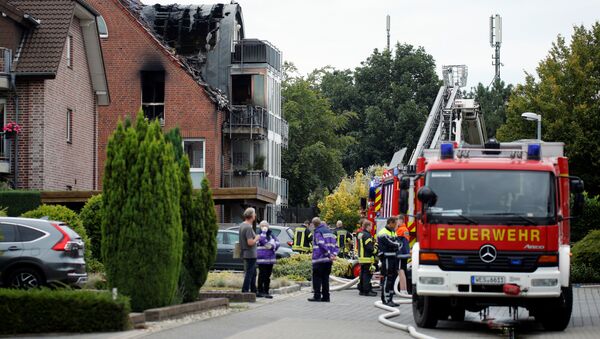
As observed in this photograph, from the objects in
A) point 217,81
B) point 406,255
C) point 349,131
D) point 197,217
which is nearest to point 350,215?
point 217,81

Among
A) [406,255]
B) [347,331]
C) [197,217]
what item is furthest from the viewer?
[406,255]

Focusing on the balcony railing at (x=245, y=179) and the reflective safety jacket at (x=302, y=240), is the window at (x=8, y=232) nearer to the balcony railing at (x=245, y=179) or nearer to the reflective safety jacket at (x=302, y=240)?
the reflective safety jacket at (x=302, y=240)

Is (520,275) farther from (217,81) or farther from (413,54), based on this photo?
(413,54)

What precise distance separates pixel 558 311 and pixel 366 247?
7716 mm

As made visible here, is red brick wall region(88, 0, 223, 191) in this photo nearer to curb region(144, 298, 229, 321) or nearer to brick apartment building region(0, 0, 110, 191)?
brick apartment building region(0, 0, 110, 191)

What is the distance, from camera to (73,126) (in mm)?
41875

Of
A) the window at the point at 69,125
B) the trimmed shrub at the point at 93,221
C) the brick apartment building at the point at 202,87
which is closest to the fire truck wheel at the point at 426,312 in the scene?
the trimmed shrub at the point at 93,221

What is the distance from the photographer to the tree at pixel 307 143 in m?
78.6

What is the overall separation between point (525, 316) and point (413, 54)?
6550 cm

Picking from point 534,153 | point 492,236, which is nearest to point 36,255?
point 492,236

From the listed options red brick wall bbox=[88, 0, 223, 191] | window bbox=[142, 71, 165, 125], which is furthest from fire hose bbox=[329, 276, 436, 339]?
window bbox=[142, 71, 165, 125]

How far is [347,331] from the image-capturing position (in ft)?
58.7

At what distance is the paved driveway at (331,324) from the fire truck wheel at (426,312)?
0.19 metres

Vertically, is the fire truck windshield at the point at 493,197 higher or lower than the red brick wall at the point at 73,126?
lower
